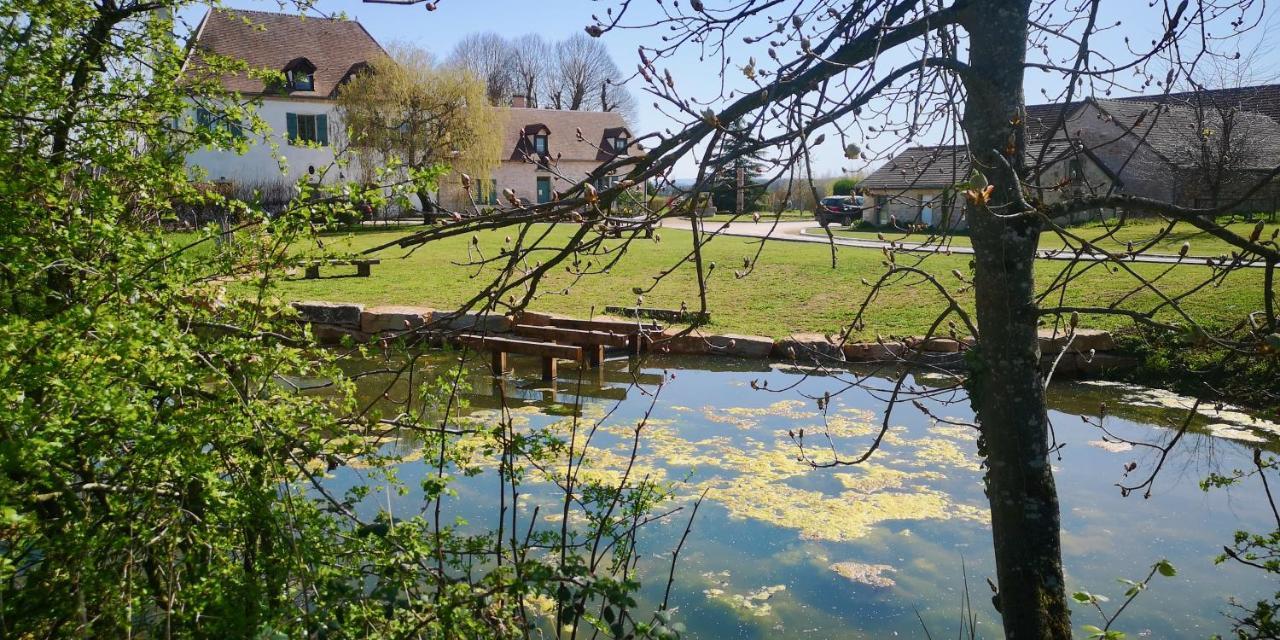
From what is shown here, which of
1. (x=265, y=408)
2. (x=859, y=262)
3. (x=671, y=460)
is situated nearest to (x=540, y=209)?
(x=265, y=408)

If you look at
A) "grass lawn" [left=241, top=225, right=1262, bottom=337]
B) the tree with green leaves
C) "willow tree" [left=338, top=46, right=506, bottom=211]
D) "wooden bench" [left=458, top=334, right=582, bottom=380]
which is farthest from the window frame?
the tree with green leaves

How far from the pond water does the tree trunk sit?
62 cm

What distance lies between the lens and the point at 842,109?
270 cm

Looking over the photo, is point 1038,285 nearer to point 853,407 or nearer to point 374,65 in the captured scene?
point 853,407

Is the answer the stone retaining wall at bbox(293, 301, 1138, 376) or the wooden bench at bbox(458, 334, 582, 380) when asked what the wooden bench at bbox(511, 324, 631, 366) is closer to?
the stone retaining wall at bbox(293, 301, 1138, 376)

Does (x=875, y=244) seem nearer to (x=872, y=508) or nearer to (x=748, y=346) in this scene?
(x=748, y=346)

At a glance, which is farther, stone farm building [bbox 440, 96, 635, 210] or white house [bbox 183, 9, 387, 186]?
stone farm building [bbox 440, 96, 635, 210]

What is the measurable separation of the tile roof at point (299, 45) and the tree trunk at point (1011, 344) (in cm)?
3570

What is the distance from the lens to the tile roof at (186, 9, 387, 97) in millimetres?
35188

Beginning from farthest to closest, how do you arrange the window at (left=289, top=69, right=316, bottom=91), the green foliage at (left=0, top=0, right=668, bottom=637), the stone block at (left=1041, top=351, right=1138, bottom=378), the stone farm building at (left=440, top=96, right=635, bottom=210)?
the stone farm building at (left=440, top=96, right=635, bottom=210)
the window at (left=289, top=69, right=316, bottom=91)
the stone block at (left=1041, top=351, right=1138, bottom=378)
the green foliage at (left=0, top=0, right=668, bottom=637)

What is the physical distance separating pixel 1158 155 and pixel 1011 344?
7.01 metres

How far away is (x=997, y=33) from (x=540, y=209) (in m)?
1.54

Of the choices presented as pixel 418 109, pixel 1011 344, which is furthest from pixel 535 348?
pixel 418 109

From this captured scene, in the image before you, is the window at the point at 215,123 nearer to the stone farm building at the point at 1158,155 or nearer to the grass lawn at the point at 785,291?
the stone farm building at the point at 1158,155
